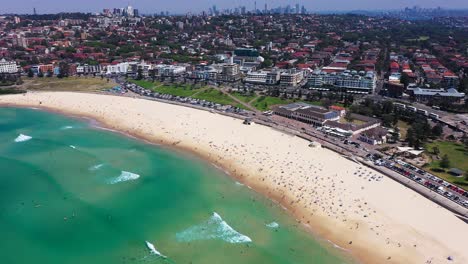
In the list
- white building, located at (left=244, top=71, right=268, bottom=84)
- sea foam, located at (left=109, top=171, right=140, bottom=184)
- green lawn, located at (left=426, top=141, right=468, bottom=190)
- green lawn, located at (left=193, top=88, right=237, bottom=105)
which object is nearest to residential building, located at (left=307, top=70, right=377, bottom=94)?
white building, located at (left=244, top=71, right=268, bottom=84)

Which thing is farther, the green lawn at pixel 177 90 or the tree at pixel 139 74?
the tree at pixel 139 74

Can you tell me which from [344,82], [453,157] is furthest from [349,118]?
[344,82]

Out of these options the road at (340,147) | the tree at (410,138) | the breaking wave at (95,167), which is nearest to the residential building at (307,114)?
the road at (340,147)

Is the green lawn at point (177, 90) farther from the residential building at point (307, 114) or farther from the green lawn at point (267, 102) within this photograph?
the residential building at point (307, 114)

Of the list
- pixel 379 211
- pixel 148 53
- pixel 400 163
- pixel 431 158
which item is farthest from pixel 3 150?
pixel 148 53

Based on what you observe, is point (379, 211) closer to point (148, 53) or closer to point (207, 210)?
point (207, 210)
